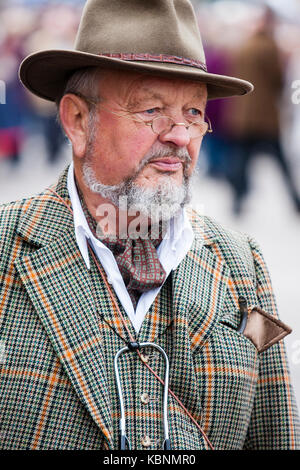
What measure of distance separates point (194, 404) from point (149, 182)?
81 cm

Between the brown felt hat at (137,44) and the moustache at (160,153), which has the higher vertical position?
the brown felt hat at (137,44)

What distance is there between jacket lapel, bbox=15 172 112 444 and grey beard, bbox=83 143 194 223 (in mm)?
199

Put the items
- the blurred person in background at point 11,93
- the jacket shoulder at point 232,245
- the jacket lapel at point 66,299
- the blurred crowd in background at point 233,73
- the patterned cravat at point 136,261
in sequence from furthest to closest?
the blurred person in background at point 11,93, the blurred crowd in background at point 233,73, the jacket shoulder at point 232,245, the patterned cravat at point 136,261, the jacket lapel at point 66,299

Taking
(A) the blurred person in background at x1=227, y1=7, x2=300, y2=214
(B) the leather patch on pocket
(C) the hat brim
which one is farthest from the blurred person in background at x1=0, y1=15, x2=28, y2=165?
(B) the leather patch on pocket

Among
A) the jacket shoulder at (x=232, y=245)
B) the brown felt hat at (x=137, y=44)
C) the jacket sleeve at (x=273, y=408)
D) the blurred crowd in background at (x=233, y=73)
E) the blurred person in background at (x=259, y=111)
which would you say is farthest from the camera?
the blurred crowd in background at (x=233, y=73)

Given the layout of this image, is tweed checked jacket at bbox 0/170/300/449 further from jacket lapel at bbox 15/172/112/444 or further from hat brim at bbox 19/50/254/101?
hat brim at bbox 19/50/254/101

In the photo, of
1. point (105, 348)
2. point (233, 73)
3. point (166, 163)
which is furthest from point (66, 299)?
point (233, 73)

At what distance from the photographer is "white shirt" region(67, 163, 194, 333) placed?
271 centimetres

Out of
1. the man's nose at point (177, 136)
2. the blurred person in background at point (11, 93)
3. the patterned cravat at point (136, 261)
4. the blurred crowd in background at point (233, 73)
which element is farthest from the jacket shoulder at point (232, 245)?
the blurred person in background at point (11, 93)

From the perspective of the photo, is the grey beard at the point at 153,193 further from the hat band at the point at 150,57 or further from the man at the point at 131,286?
the hat band at the point at 150,57

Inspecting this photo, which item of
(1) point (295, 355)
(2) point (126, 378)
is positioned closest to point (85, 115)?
(2) point (126, 378)

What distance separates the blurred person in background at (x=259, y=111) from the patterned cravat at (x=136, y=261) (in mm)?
5724

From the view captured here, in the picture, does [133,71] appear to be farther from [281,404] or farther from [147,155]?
[281,404]

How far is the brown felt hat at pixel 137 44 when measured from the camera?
2604mm
